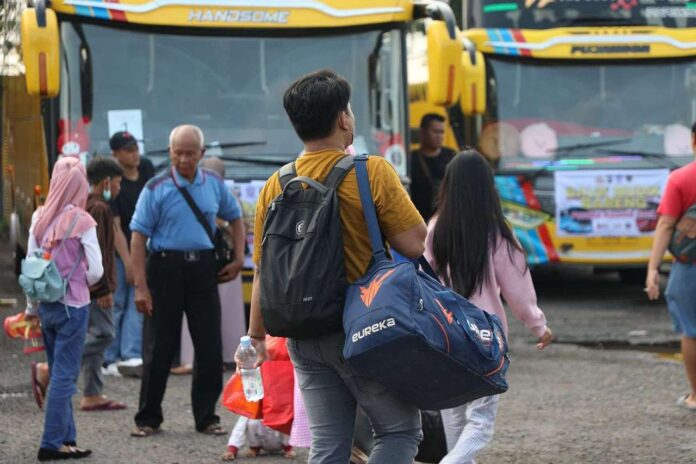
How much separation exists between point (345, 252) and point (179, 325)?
363cm

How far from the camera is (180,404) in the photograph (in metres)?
9.27

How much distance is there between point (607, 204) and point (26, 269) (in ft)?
29.3

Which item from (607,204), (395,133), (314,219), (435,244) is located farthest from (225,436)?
(607,204)

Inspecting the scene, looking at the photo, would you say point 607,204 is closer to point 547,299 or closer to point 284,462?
point 547,299

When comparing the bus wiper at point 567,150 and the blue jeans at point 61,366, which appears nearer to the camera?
the blue jeans at point 61,366

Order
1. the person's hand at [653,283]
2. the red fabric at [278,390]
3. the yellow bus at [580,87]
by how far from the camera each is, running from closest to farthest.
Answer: the red fabric at [278,390], the person's hand at [653,283], the yellow bus at [580,87]

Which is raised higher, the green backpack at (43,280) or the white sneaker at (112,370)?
the green backpack at (43,280)

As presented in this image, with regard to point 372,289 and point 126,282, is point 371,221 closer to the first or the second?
point 372,289

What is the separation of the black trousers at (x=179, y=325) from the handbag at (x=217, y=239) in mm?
158

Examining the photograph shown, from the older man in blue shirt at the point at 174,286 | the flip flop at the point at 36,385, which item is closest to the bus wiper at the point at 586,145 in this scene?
the older man in blue shirt at the point at 174,286

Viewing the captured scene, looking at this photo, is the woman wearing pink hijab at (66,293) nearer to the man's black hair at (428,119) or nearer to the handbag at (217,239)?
the handbag at (217,239)

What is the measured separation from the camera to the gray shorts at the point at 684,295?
882 centimetres

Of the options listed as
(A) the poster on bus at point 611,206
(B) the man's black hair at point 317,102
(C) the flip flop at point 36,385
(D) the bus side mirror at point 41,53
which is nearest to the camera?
(B) the man's black hair at point 317,102

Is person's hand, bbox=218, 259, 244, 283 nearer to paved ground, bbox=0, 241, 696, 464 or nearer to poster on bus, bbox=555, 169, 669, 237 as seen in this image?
paved ground, bbox=0, 241, 696, 464
